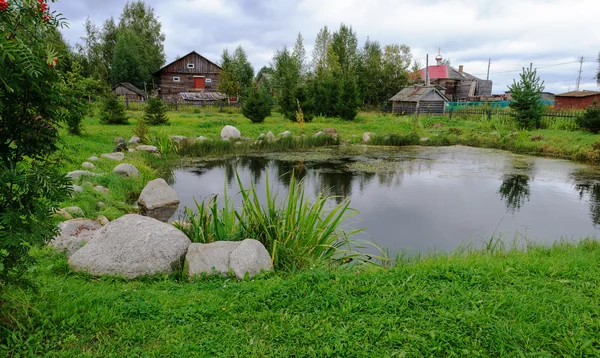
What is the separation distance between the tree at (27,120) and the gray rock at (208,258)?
57.2 inches

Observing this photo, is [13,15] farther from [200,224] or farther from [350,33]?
[350,33]

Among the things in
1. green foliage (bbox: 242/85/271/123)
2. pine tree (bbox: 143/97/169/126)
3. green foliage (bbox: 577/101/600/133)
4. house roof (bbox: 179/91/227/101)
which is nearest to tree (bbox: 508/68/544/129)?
green foliage (bbox: 577/101/600/133)

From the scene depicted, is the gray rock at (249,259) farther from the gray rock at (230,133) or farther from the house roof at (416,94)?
the house roof at (416,94)

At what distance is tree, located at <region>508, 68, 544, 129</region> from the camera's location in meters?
17.4

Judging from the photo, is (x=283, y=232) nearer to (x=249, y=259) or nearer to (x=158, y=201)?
(x=249, y=259)

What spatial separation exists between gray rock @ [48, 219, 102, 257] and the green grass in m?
0.50

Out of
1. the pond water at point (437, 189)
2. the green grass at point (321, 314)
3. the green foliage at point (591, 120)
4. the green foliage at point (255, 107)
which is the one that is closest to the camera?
the green grass at point (321, 314)

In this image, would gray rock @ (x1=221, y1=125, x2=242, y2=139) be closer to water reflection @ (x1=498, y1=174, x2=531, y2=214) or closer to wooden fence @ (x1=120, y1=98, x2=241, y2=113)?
wooden fence @ (x1=120, y1=98, x2=241, y2=113)

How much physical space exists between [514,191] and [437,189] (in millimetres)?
1843

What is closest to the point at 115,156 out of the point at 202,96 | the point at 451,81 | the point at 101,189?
the point at 101,189

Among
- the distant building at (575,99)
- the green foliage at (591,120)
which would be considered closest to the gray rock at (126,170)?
the green foliage at (591,120)

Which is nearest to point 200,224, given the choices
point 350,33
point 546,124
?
point 546,124

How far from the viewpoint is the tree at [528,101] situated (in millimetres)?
17422

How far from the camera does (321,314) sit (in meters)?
2.91
